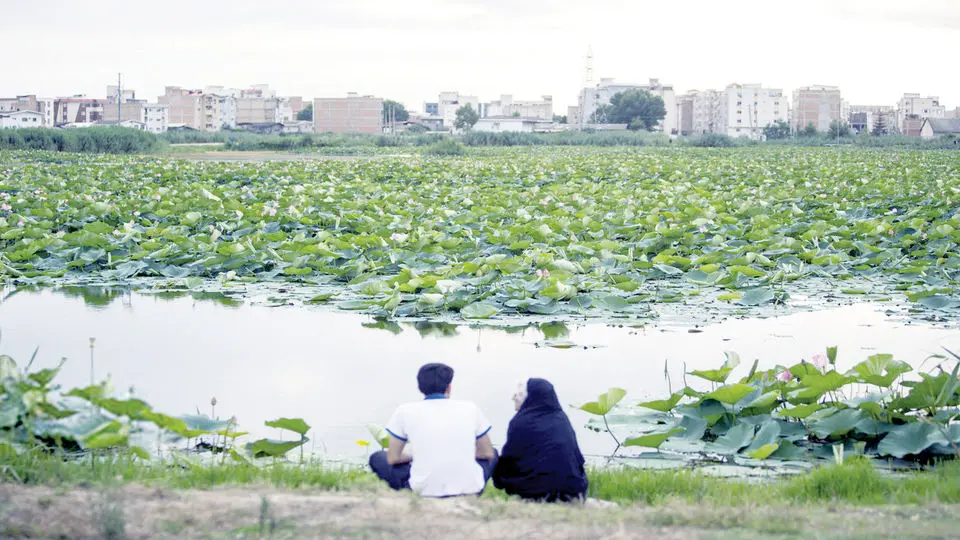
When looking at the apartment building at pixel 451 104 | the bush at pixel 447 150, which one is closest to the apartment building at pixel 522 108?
the apartment building at pixel 451 104

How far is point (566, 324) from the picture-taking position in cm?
599

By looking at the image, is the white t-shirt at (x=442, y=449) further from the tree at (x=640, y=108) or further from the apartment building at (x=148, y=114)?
the apartment building at (x=148, y=114)

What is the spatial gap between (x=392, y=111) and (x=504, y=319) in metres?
93.0

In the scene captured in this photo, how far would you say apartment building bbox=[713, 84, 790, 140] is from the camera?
97.6 meters

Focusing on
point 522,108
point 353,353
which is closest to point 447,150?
point 353,353

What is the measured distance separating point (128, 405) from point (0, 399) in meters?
0.48

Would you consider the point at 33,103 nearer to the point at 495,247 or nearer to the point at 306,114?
the point at 306,114

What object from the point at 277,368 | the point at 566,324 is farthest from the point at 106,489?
the point at 566,324

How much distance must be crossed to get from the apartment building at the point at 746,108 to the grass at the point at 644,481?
9576 cm

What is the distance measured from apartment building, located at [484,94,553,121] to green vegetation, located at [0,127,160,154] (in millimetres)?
88627

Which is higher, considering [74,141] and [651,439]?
[74,141]

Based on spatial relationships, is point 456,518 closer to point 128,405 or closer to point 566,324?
point 128,405

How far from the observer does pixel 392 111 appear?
9744 cm

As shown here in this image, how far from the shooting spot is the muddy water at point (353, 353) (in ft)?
14.7
